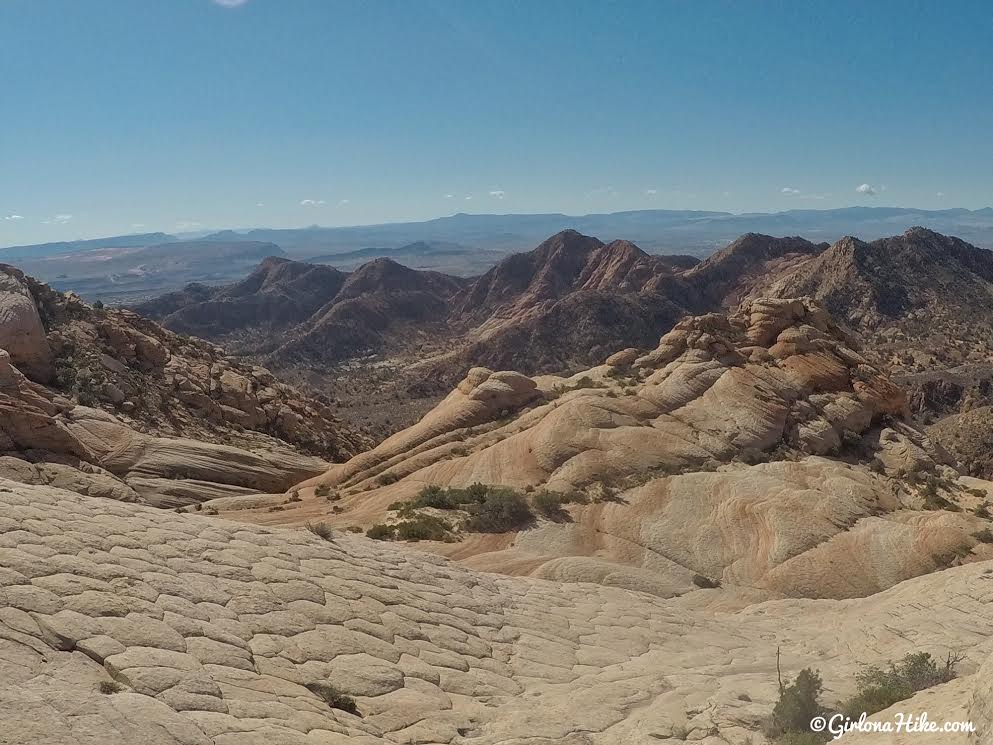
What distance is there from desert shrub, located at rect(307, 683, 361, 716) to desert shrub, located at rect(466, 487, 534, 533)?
11661 millimetres

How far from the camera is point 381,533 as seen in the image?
64.2 feet

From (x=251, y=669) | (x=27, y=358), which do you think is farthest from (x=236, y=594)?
(x=27, y=358)

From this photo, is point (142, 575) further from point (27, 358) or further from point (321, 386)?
point (321, 386)

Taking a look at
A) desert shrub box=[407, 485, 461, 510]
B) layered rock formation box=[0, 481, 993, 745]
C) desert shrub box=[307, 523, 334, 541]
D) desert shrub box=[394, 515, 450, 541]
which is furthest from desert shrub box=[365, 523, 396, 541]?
desert shrub box=[307, 523, 334, 541]

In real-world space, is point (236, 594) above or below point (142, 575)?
below

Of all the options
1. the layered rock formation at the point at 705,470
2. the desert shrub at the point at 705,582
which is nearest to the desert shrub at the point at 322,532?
the layered rock formation at the point at 705,470

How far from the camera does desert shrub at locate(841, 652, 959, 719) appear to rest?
807 cm

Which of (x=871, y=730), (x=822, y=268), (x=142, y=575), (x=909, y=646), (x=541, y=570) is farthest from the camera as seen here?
(x=822, y=268)

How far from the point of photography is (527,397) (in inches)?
1243

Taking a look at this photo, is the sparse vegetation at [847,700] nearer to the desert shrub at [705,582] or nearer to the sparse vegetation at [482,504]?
the desert shrub at [705,582]

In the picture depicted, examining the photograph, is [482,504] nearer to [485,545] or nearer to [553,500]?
[485,545]

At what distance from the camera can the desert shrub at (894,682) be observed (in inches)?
318

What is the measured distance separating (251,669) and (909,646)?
11.0 metres

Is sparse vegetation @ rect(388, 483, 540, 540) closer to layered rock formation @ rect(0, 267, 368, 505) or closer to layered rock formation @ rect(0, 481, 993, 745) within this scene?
layered rock formation @ rect(0, 481, 993, 745)
